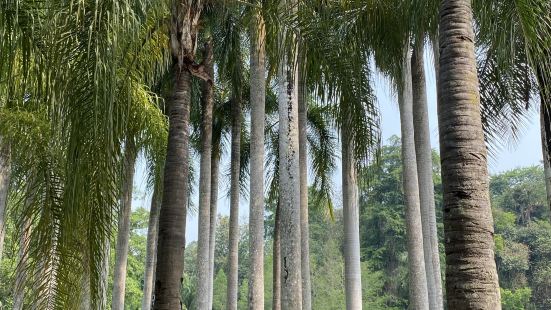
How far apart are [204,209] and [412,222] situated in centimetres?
578

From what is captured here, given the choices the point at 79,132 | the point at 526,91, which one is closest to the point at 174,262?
the point at 79,132

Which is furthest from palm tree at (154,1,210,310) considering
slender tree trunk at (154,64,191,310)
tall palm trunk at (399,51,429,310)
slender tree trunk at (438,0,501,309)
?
tall palm trunk at (399,51,429,310)

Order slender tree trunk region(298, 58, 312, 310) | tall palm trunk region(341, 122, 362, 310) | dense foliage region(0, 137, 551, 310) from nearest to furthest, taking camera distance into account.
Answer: tall palm trunk region(341, 122, 362, 310) → slender tree trunk region(298, 58, 312, 310) → dense foliage region(0, 137, 551, 310)

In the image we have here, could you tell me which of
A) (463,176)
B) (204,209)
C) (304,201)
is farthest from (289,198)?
(463,176)

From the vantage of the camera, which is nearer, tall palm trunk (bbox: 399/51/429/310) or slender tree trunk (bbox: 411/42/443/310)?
tall palm trunk (bbox: 399/51/429/310)

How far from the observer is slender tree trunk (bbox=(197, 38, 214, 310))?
1358 centimetres

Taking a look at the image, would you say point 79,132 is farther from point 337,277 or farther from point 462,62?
point 337,277

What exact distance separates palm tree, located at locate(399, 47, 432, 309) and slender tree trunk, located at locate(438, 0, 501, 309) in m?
4.75

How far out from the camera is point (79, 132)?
209 inches

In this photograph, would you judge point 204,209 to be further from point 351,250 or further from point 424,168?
point 424,168

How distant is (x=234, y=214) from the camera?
16250mm

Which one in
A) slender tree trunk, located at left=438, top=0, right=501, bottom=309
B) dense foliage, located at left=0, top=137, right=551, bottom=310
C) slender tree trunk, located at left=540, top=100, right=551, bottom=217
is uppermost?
dense foliage, located at left=0, top=137, right=551, bottom=310

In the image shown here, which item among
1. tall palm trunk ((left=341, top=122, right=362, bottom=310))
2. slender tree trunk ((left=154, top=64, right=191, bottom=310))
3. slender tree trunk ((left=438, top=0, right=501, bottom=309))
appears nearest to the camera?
slender tree trunk ((left=438, top=0, right=501, bottom=309))

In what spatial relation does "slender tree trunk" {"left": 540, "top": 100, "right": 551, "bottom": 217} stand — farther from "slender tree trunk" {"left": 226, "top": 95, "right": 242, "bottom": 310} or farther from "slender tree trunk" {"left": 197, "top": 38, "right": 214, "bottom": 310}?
"slender tree trunk" {"left": 226, "top": 95, "right": 242, "bottom": 310}
